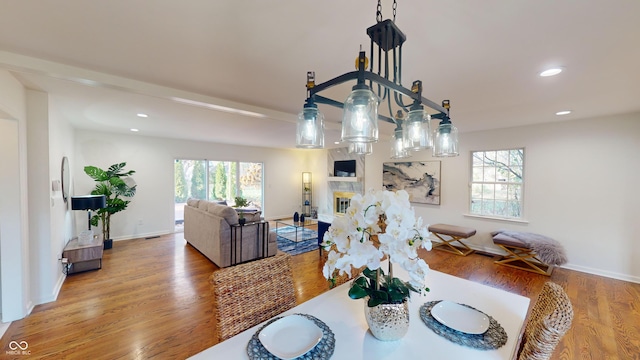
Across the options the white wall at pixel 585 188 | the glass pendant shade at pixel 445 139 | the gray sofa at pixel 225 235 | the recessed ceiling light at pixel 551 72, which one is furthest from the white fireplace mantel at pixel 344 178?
the glass pendant shade at pixel 445 139

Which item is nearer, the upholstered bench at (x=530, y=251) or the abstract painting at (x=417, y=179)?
the upholstered bench at (x=530, y=251)

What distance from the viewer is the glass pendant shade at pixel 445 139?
5.24 feet

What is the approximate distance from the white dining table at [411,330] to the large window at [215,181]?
5856mm

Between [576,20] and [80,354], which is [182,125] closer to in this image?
[80,354]

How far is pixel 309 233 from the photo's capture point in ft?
19.1

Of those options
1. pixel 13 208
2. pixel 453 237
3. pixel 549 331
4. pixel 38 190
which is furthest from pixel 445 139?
pixel 38 190

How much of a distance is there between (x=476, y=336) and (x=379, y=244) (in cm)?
62

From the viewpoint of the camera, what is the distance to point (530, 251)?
3.69 meters

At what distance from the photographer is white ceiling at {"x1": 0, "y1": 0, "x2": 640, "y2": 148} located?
4.38 ft

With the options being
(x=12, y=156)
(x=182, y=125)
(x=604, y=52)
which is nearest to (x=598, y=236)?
(x=604, y=52)

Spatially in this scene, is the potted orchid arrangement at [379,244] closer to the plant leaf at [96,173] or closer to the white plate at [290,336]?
the white plate at [290,336]

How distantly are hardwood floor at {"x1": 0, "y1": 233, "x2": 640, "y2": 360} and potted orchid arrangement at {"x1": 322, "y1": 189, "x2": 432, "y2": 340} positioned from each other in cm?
180

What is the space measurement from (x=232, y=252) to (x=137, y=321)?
1423mm

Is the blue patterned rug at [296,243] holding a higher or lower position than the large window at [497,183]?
lower
